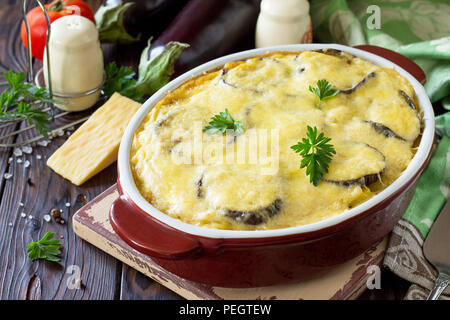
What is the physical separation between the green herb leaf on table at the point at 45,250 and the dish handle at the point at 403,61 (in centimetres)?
137

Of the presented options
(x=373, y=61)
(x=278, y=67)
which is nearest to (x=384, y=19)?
(x=373, y=61)

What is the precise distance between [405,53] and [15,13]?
213cm

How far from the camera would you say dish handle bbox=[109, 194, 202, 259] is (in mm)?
1529

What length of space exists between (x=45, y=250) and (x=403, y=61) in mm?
1481

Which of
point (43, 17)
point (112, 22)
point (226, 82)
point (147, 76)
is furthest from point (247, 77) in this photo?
point (43, 17)

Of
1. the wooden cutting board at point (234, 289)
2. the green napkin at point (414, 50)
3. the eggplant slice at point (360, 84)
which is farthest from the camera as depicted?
the eggplant slice at point (360, 84)

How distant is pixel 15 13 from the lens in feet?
10.7

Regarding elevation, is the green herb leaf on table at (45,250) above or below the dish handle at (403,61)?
below

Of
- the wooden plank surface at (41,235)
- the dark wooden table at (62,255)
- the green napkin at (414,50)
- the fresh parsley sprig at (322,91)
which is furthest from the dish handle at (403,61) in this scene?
the wooden plank surface at (41,235)

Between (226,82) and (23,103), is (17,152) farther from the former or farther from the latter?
(226,82)

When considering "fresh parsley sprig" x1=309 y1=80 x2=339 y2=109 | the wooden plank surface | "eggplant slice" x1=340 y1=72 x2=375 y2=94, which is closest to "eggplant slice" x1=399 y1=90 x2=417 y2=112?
"eggplant slice" x1=340 y1=72 x2=375 y2=94

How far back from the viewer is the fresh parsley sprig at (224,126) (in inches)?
73.0

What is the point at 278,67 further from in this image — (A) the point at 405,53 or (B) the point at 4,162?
(B) the point at 4,162

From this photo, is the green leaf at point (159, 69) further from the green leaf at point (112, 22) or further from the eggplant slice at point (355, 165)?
the eggplant slice at point (355, 165)
